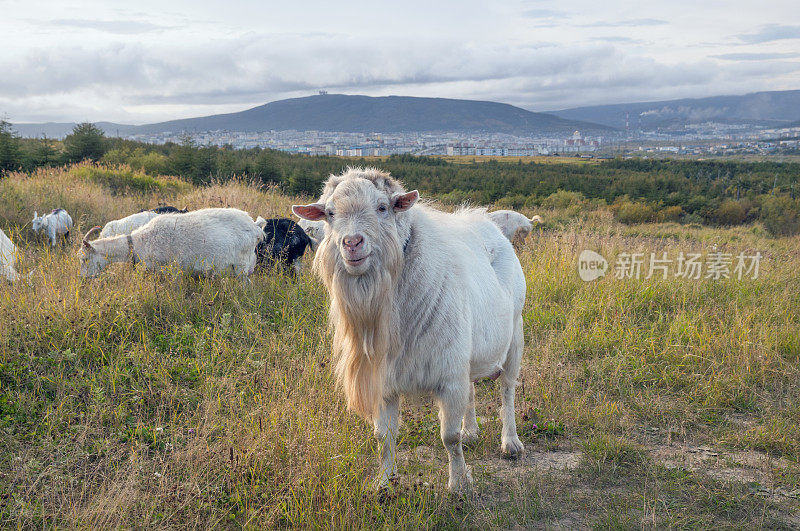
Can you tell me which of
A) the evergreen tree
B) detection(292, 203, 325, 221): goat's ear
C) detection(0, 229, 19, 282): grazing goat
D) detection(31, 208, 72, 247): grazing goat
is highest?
Result: the evergreen tree

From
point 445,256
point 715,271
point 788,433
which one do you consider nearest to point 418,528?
point 445,256

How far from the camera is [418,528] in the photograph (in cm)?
323

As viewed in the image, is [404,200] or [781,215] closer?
[404,200]

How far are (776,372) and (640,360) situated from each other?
Result: 4.76ft

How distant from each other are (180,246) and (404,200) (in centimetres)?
502

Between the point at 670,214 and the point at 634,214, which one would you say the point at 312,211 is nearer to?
the point at 634,214

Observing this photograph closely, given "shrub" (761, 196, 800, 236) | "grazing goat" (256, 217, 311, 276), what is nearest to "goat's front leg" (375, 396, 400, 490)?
"grazing goat" (256, 217, 311, 276)

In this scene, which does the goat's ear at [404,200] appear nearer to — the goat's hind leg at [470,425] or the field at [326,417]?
the field at [326,417]

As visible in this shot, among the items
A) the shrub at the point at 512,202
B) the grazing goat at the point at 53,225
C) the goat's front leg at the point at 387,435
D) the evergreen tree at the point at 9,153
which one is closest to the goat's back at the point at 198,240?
the grazing goat at the point at 53,225

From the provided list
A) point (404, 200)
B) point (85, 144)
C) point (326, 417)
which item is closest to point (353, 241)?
point (404, 200)

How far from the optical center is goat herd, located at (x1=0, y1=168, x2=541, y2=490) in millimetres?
3180

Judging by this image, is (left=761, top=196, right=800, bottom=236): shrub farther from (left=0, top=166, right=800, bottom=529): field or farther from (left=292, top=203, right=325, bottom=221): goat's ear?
(left=292, top=203, right=325, bottom=221): goat's ear

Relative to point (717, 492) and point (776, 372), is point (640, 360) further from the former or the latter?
point (717, 492)

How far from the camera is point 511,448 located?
4.39 metres
